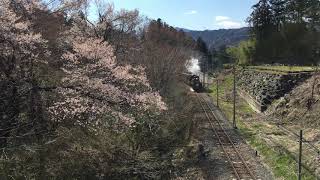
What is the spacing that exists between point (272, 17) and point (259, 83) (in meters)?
35.4

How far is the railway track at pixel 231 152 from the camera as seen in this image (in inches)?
936

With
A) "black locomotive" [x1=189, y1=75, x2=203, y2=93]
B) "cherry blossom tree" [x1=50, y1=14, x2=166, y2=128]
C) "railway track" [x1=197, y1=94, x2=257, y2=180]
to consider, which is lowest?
"railway track" [x1=197, y1=94, x2=257, y2=180]

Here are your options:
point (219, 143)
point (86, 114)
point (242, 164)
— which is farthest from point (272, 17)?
point (86, 114)

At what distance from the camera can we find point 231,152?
97.2ft

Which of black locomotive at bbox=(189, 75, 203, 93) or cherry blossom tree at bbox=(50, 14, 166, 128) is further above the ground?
cherry blossom tree at bbox=(50, 14, 166, 128)

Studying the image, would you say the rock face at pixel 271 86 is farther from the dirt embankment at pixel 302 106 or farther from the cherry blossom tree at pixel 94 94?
the cherry blossom tree at pixel 94 94

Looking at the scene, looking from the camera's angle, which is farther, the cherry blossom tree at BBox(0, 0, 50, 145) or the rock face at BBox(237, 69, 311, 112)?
the rock face at BBox(237, 69, 311, 112)

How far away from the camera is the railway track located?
936 inches

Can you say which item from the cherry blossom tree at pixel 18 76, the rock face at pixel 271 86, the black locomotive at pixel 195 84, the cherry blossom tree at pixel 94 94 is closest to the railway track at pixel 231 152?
the cherry blossom tree at pixel 94 94

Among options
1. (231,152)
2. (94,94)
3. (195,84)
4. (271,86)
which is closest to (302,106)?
(271,86)

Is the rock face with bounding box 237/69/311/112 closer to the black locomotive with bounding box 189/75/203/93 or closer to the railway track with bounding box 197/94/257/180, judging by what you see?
the railway track with bounding box 197/94/257/180

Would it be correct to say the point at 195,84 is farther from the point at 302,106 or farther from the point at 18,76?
the point at 18,76

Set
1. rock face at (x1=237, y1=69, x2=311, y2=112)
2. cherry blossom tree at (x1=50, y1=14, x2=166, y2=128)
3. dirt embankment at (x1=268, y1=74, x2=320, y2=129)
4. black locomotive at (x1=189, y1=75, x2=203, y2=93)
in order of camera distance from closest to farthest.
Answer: cherry blossom tree at (x1=50, y1=14, x2=166, y2=128) < dirt embankment at (x1=268, y1=74, x2=320, y2=129) < rock face at (x1=237, y1=69, x2=311, y2=112) < black locomotive at (x1=189, y1=75, x2=203, y2=93)

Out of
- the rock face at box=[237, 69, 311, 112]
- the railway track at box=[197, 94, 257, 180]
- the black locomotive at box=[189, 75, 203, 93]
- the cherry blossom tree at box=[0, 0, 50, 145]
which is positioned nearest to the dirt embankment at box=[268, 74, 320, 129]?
the rock face at box=[237, 69, 311, 112]
